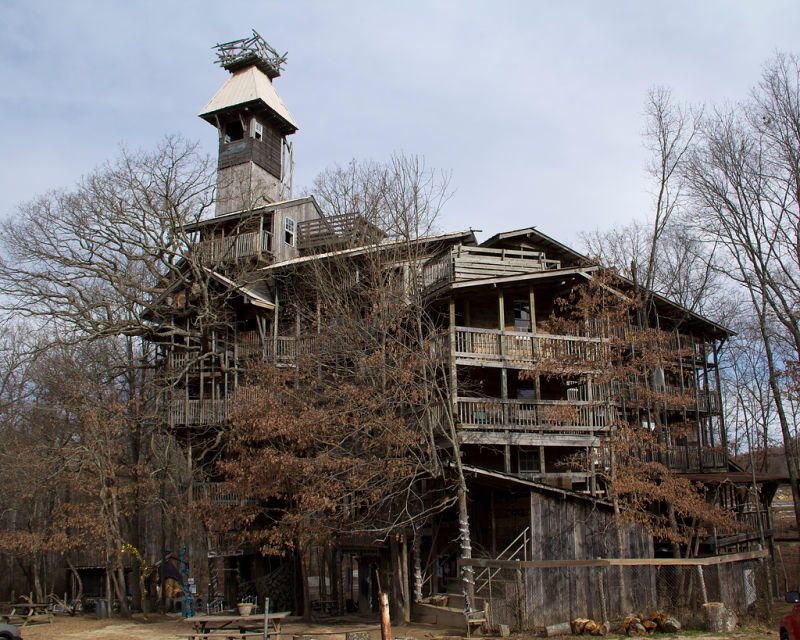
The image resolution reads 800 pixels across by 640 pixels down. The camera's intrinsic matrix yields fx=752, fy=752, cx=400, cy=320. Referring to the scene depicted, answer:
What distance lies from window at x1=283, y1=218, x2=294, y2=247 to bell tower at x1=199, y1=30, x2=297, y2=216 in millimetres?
1951

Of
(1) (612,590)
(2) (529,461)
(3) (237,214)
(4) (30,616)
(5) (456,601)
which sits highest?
(3) (237,214)

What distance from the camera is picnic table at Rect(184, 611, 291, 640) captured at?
17641mm

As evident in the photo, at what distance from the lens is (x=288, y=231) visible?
3500cm

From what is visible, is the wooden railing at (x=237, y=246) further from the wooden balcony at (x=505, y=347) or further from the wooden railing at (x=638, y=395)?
the wooden railing at (x=638, y=395)

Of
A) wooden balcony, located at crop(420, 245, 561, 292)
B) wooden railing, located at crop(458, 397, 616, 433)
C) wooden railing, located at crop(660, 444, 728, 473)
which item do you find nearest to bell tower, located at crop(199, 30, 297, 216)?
wooden balcony, located at crop(420, 245, 561, 292)

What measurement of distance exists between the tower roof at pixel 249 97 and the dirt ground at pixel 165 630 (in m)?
24.8

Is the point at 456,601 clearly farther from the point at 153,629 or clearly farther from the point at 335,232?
the point at 335,232

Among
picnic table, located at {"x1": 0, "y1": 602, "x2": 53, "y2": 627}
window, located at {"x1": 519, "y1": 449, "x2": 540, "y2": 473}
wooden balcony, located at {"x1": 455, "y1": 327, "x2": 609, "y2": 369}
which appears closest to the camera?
wooden balcony, located at {"x1": 455, "y1": 327, "x2": 609, "y2": 369}

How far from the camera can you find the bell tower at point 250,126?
38062 mm

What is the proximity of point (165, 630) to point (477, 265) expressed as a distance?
→ 16283mm

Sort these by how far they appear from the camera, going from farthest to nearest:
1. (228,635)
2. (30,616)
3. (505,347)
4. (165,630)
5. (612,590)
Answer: (30,616), (505,347), (165,630), (612,590), (228,635)

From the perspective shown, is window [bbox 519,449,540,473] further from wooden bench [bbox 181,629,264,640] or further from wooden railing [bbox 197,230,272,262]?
wooden railing [bbox 197,230,272,262]

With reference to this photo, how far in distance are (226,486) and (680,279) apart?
85.9ft

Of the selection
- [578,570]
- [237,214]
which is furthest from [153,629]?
[237,214]
